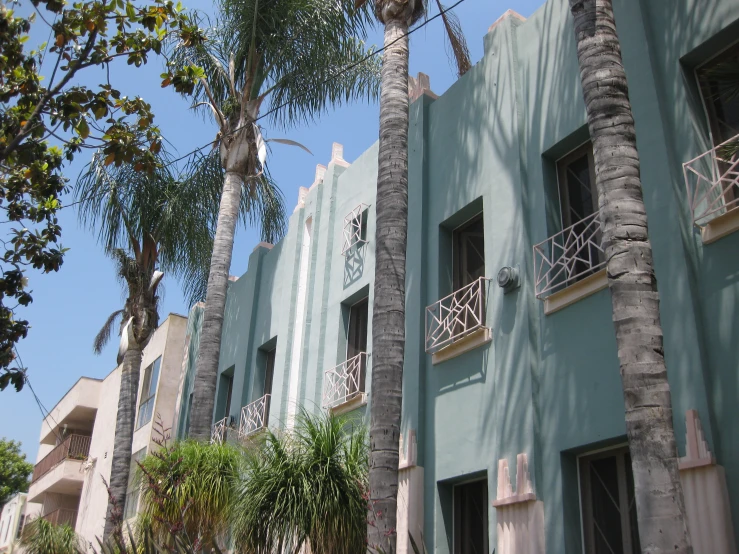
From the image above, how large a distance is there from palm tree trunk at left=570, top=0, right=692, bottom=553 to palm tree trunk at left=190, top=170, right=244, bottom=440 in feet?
33.2

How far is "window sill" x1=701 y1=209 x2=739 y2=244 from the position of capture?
7660mm

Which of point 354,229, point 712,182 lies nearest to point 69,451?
point 354,229

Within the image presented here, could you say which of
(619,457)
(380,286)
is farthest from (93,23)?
(619,457)

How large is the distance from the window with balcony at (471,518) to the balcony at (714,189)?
430 cm

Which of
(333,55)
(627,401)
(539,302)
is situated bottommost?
(627,401)

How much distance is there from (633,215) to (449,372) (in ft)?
16.6

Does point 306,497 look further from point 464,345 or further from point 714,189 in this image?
point 714,189

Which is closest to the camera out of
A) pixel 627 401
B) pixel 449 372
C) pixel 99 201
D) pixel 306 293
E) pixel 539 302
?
pixel 627 401

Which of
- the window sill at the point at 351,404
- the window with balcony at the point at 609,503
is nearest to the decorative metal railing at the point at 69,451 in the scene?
the window sill at the point at 351,404

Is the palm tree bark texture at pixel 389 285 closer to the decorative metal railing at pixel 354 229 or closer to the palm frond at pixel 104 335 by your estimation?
the decorative metal railing at pixel 354 229

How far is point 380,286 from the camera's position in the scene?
10156 mm

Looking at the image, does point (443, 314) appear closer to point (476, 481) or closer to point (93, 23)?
point (476, 481)

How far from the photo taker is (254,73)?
1750 centimetres

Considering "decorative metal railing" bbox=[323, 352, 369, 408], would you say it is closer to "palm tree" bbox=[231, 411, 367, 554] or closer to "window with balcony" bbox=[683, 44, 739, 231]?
"palm tree" bbox=[231, 411, 367, 554]
